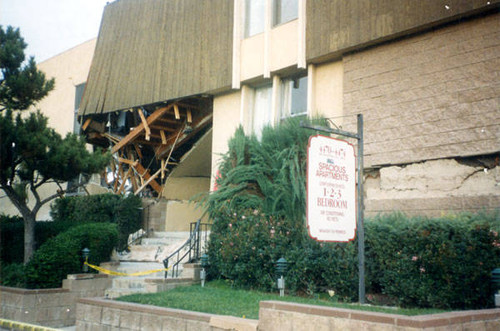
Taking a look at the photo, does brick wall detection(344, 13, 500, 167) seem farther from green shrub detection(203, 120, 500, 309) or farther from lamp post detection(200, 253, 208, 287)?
lamp post detection(200, 253, 208, 287)

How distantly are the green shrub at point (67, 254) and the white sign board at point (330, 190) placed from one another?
7.08 metres

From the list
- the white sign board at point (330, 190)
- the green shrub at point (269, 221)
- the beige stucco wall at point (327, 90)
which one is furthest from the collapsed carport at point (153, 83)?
the white sign board at point (330, 190)

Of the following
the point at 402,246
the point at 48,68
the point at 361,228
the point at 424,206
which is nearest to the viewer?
the point at 361,228

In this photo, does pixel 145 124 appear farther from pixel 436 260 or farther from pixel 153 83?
pixel 436 260

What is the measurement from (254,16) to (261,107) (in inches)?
107

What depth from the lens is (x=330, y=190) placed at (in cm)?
695

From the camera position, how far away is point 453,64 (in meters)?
10.4

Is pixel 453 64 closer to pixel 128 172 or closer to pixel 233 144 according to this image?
pixel 233 144

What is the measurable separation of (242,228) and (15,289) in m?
4.98

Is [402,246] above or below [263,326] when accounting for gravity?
above

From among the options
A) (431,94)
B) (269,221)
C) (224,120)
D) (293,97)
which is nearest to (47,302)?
(269,221)

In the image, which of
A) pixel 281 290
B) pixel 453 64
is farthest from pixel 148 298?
pixel 453 64

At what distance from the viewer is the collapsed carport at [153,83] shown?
51.1 feet

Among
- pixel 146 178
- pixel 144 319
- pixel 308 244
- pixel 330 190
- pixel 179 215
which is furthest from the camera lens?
pixel 146 178
